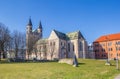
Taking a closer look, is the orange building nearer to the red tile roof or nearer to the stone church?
the red tile roof

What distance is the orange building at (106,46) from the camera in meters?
105

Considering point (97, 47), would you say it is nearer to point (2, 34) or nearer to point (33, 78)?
point (2, 34)

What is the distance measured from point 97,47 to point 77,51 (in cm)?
1767

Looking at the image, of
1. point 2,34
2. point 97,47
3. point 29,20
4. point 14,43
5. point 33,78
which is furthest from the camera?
point 29,20

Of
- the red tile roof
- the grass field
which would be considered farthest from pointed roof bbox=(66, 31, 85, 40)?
the grass field

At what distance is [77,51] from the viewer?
101312 millimetres

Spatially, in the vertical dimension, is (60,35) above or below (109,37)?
above

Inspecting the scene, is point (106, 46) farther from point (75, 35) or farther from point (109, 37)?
point (75, 35)

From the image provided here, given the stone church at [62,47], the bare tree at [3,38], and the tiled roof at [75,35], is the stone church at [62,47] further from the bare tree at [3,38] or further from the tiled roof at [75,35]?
the bare tree at [3,38]

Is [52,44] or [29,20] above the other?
[29,20]

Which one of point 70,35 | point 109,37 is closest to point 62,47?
point 70,35

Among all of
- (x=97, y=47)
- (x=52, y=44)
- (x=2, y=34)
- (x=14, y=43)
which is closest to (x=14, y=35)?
(x=14, y=43)

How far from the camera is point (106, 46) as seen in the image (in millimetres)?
107750

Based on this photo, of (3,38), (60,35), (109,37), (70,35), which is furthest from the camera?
(109,37)
